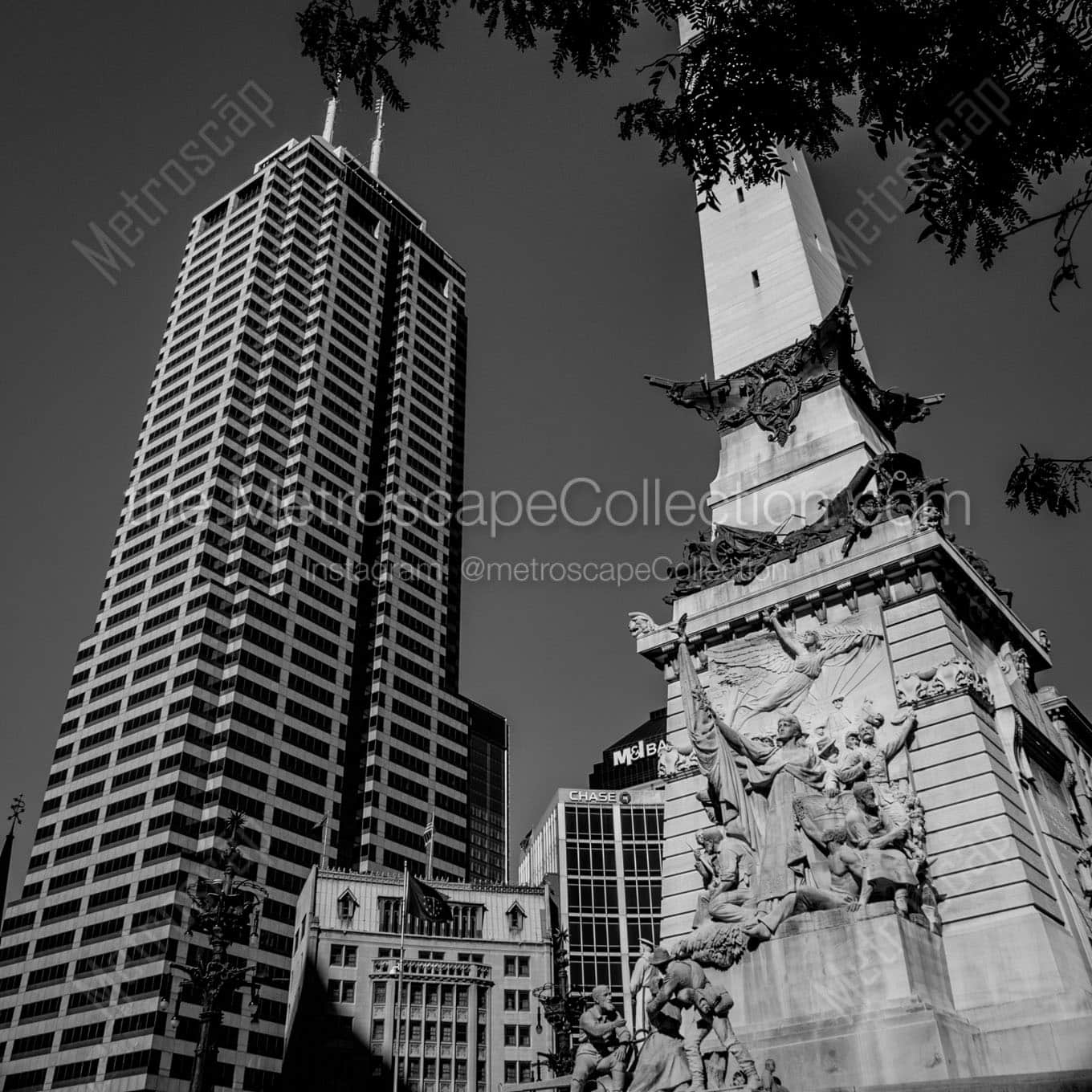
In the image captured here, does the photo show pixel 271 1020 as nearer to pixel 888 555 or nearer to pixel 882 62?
pixel 888 555

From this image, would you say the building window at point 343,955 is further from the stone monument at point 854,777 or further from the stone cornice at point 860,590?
the stone cornice at point 860,590

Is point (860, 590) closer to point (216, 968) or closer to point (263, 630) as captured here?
point (216, 968)

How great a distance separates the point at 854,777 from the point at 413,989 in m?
63.3

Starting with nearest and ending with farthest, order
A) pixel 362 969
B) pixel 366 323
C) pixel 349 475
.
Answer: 1. pixel 362 969
2. pixel 349 475
3. pixel 366 323

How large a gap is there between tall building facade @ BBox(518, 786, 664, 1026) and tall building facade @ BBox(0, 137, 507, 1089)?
36.4 feet

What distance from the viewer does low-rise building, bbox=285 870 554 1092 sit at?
71.9m

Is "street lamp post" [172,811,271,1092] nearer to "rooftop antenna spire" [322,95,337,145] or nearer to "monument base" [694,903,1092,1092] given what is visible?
"monument base" [694,903,1092,1092]

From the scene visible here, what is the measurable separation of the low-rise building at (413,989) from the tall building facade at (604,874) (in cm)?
1694

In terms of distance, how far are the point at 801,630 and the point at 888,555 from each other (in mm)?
2568

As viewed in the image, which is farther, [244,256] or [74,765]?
[244,256]

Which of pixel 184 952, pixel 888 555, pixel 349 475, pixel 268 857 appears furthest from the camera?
pixel 349 475

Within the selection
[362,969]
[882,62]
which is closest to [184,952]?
[362,969]

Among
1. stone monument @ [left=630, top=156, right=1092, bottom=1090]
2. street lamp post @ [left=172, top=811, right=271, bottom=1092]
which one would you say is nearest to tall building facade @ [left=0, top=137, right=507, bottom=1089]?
street lamp post @ [left=172, top=811, right=271, bottom=1092]

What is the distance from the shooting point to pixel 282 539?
109 meters
